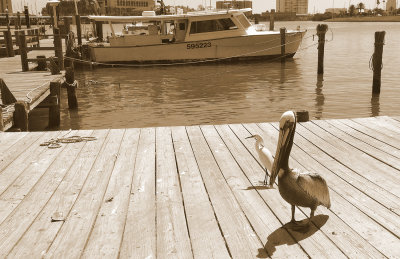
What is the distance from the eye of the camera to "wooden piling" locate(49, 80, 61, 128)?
1027 centimetres

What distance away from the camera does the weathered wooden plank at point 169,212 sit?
9.20 feet

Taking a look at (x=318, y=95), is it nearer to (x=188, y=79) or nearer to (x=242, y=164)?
(x=188, y=79)

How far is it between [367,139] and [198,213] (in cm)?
281

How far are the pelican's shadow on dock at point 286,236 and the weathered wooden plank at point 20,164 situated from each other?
7.98 ft

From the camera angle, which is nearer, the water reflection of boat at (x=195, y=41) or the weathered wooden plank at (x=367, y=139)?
the weathered wooden plank at (x=367, y=139)

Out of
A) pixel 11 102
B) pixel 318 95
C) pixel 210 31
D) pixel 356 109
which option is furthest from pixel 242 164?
pixel 210 31

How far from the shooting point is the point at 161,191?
377 cm

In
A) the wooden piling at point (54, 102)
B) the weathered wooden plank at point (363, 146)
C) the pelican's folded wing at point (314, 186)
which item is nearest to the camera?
the pelican's folded wing at point (314, 186)

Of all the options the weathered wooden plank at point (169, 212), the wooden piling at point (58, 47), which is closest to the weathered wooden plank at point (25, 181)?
the weathered wooden plank at point (169, 212)

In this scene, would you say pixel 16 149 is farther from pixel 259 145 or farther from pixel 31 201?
pixel 259 145

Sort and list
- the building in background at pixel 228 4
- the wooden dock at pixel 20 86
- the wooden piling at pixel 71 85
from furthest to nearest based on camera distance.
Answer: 1. the building in background at pixel 228 4
2. the wooden piling at pixel 71 85
3. the wooden dock at pixel 20 86

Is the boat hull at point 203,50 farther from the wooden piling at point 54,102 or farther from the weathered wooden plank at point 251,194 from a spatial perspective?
the weathered wooden plank at point 251,194

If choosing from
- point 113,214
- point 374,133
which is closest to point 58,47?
point 374,133

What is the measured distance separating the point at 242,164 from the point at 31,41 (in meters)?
27.0
